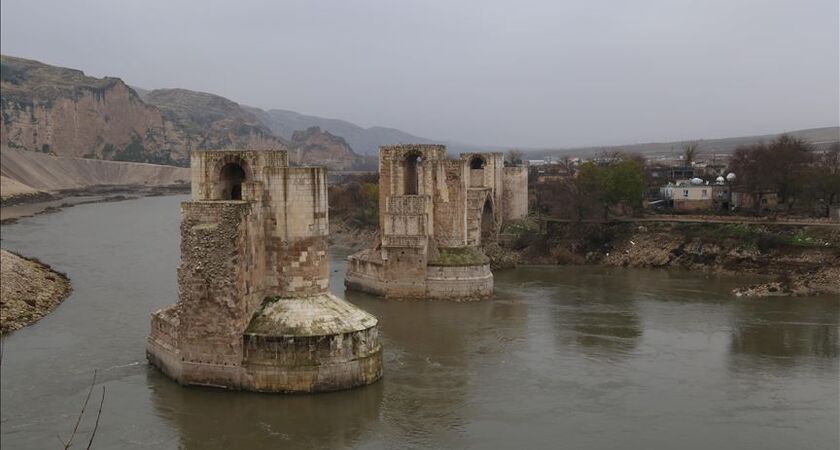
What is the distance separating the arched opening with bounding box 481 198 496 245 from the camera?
117 feet

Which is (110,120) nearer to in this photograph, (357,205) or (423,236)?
(357,205)

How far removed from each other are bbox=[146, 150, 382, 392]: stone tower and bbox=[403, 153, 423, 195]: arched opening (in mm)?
10542

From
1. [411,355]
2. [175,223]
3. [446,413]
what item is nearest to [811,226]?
[411,355]

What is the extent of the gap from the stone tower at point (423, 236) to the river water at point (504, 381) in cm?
71

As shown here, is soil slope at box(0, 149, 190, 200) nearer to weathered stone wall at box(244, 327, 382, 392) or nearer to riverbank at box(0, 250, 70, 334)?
riverbank at box(0, 250, 70, 334)

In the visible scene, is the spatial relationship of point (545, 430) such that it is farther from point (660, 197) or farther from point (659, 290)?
point (660, 197)

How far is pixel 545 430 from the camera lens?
13.5m

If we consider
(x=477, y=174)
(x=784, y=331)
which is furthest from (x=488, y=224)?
(x=784, y=331)

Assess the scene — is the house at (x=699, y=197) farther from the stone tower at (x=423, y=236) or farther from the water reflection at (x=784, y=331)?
the stone tower at (x=423, y=236)

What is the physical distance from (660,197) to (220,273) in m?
36.0

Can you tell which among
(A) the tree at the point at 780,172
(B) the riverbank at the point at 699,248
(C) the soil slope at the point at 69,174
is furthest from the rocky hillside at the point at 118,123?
(A) the tree at the point at 780,172

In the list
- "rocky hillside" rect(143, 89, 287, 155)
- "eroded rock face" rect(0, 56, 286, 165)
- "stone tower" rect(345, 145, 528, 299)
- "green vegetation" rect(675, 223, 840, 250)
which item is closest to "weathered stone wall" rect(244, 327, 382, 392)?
"stone tower" rect(345, 145, 528, 299)

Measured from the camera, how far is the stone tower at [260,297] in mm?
14555

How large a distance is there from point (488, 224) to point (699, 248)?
941cm
